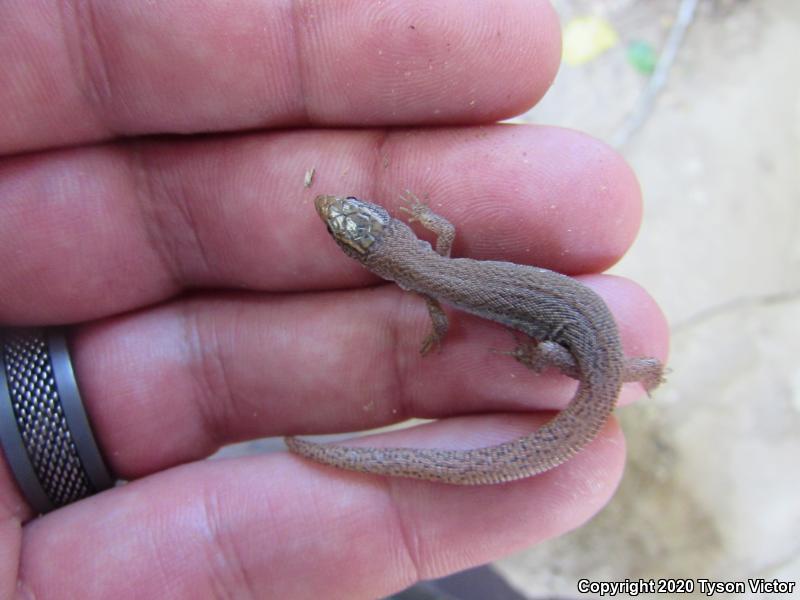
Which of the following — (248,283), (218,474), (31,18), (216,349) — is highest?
(31,18)

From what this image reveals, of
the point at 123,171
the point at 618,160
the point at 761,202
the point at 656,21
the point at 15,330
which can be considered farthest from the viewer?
the point at 656,21

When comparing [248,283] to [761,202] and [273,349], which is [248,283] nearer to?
[273,349]

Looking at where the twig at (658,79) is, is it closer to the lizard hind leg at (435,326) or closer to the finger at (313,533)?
the lizard hind leg at (435,326)

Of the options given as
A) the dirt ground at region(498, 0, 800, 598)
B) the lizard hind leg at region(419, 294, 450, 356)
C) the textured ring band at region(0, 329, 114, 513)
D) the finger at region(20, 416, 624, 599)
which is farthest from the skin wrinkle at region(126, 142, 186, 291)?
the dirt ground at region(498, 0, 800, 598)

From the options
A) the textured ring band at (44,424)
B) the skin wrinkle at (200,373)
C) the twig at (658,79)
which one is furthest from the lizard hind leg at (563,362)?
the twig at (658,79)

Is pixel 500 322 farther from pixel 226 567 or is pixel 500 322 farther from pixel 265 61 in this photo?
pixel 226 567

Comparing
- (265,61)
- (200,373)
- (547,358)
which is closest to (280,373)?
(200,373)

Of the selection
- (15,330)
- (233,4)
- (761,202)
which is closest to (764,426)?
(761,202)
